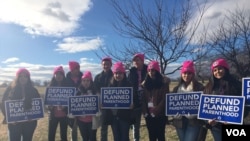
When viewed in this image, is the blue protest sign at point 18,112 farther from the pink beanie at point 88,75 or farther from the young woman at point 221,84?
the young woman at point 221,84

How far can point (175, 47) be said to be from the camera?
12.4 m

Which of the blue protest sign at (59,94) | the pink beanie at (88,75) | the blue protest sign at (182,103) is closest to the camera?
the blue protest sign at (182,103)

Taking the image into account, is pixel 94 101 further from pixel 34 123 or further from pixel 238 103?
pixel 238 103

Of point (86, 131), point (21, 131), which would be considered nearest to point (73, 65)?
point (86, 131)

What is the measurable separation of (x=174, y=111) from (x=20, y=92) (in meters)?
3.62

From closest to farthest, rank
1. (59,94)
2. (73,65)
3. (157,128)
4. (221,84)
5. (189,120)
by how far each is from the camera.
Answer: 1. (221,84)
2. (189,120)
3. (157,128)
4. (59,94)
5. (73,65)

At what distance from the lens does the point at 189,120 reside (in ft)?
21.6

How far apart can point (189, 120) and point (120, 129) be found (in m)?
1.71

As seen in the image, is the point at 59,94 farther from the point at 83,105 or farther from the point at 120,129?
the point at 120,129

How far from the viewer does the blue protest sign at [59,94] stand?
26.5ft

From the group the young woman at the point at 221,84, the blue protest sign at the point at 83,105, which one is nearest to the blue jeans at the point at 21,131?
the blue protest sign at the point at 83,105

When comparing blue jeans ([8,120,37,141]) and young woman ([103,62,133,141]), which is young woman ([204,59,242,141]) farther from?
blue jeans ([8,120,37,141])

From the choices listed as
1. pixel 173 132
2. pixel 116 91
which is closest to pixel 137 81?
pixel 116 91

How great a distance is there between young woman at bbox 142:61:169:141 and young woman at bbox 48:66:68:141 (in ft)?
7.28
